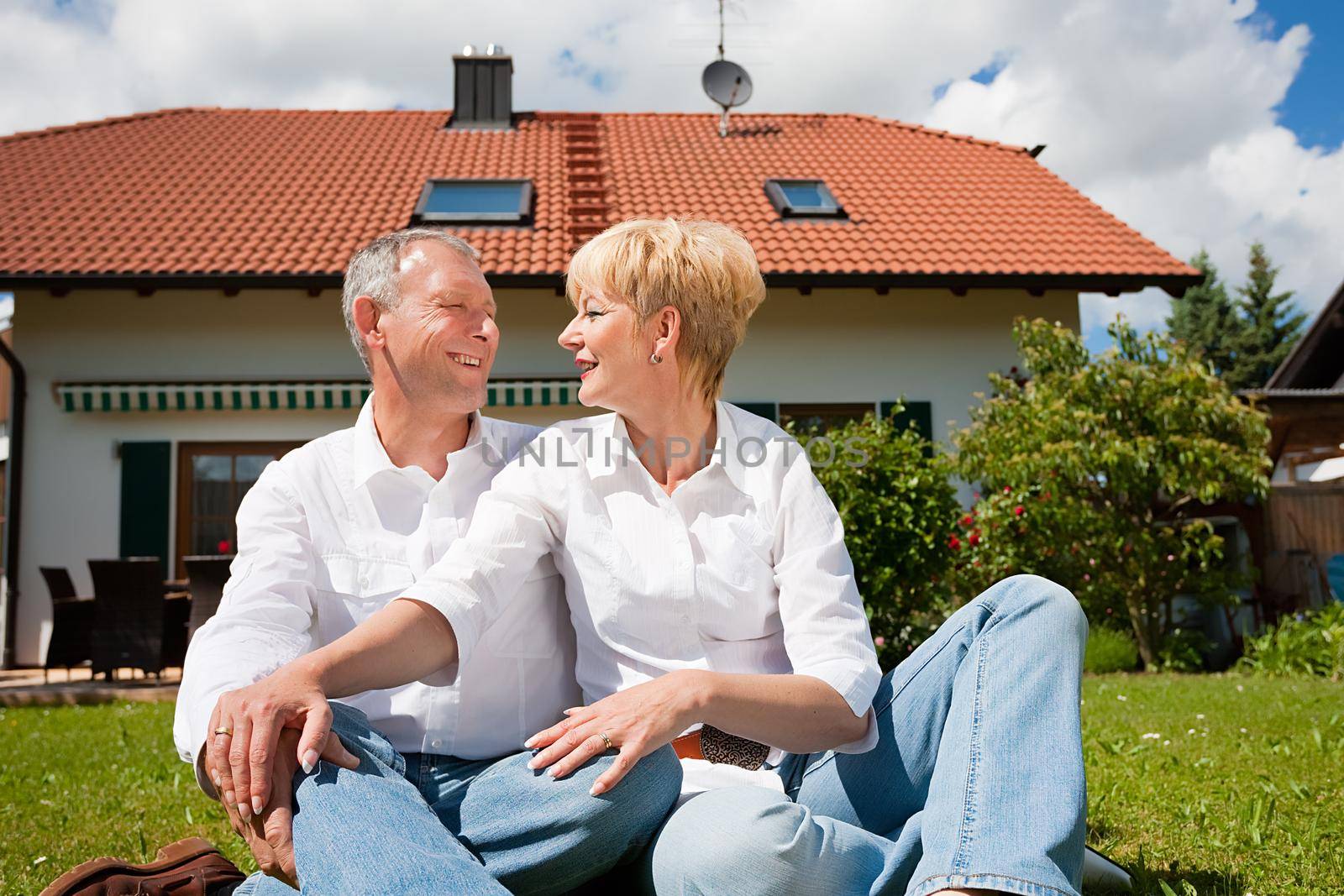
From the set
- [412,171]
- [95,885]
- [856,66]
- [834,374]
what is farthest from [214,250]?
[856,66]

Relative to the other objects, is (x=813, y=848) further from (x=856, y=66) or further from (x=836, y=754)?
(x=856, y=66)

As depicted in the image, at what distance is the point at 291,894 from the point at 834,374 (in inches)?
367

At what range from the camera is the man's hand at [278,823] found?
163 centimetres

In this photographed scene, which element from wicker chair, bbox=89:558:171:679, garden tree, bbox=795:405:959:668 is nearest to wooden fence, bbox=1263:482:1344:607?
garden tree, bbox=795:405:959:668

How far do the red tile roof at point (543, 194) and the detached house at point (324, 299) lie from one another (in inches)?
1.7

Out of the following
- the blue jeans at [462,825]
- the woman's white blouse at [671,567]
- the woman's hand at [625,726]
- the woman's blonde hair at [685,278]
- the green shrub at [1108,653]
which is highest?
the woman's blonde hair at [685,278]

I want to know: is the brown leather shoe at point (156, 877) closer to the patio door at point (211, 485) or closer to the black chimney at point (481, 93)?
the patio door at point (211, 485)

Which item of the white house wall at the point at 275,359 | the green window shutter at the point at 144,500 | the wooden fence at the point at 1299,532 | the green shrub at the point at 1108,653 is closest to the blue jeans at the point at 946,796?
the green shrub at the point at 1108,653

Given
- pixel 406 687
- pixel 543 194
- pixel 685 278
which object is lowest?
pixel 406 687

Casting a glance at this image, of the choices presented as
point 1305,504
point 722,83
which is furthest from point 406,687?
point 722,83

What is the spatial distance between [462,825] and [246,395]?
30.0ft

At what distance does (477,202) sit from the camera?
1148 centimetres

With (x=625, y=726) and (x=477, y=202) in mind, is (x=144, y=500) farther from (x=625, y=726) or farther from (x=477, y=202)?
(x=625, y=726)

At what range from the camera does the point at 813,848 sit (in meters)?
1.64
